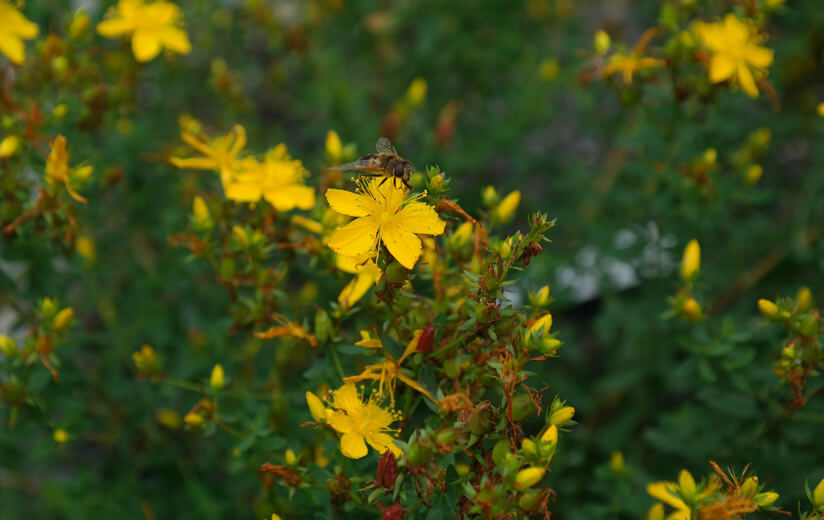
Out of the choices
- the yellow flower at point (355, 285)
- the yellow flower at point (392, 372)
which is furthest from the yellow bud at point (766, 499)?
the yellow flower at point (355, 285)

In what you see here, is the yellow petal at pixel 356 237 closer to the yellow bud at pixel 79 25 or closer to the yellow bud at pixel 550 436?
the yellow bud at pixel 550 436

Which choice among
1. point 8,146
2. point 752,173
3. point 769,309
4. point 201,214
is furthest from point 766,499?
point 8,146

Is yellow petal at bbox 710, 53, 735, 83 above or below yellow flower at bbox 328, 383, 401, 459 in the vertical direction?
above

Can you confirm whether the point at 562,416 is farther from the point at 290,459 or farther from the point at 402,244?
the point at 290,459

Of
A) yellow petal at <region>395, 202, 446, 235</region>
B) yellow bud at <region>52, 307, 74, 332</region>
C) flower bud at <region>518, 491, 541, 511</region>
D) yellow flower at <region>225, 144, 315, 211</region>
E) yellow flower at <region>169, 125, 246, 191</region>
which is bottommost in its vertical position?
yellow bud at <region>52, 307, 74, 332</region>

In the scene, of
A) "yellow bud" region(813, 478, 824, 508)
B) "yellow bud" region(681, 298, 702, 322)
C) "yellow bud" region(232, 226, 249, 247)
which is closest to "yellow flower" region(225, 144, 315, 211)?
"yellow bud" region(232, 226, 249, 247)

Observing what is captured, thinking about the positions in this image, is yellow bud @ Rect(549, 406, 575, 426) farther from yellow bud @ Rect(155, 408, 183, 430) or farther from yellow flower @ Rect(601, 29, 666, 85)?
yellow bud @ Rect(155, 408, 183, 430)

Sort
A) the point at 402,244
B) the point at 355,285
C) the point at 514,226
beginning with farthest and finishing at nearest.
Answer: the point at 514,226 → the point at 355,285 → the point at 402,244
